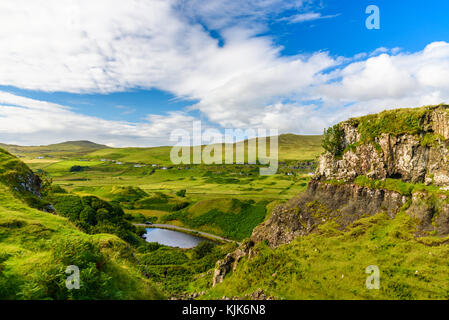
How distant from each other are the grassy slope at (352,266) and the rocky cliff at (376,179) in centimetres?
215

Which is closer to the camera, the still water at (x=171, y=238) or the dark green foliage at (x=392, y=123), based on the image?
the dark green foliage at (x=392, y=123)

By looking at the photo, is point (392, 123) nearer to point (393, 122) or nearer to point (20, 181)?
point (393, 122)

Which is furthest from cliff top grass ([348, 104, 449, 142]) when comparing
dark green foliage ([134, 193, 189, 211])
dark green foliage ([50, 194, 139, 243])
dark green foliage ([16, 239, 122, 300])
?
dark green foliage ([134, 193, 189, 211])

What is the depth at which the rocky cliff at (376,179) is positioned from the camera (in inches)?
1080

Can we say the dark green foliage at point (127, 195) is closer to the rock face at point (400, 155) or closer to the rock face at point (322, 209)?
the rock face at point (322, 209)

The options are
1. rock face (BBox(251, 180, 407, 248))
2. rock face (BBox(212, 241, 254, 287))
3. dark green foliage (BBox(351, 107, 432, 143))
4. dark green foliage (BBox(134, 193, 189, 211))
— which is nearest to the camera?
dark green foliage (BBox(351, 107, 432, 143))

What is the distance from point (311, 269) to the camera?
2459 cm

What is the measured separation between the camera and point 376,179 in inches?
1313

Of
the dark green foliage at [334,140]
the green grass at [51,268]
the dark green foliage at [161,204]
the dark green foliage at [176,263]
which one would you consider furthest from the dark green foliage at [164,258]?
the dark green foliage at [161,204]

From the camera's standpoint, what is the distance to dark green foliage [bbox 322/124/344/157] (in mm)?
39312

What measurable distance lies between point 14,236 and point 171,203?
308 feet

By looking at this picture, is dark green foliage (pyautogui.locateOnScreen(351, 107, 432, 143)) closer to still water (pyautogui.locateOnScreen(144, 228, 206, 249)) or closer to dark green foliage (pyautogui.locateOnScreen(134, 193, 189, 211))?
still water (pyautogui.locateOnScreen(144, 228, 206, 249))

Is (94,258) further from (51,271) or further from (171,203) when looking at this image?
(171,203)
